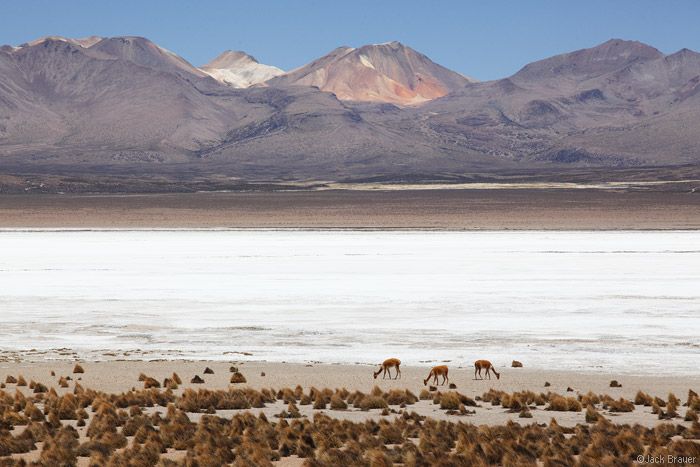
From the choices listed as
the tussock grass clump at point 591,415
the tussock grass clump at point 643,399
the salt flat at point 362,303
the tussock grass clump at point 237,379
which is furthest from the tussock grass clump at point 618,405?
the tussock grass clump at point 237,379

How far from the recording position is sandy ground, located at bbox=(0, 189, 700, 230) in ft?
211

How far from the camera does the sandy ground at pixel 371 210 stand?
64188 mm

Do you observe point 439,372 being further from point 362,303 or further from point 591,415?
point 362,303

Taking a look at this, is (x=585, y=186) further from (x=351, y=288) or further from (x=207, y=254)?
(x=351, y=288)

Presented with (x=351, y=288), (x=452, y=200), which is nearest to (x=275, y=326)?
(x=351, y=288)

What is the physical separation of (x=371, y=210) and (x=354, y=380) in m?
61.9

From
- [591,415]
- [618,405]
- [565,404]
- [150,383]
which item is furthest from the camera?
[150,383]

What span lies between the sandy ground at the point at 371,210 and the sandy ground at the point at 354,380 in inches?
1720

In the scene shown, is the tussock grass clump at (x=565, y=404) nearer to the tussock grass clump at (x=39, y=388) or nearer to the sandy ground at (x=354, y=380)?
the sandy ground at (x=354, y=380)

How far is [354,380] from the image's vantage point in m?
16.0

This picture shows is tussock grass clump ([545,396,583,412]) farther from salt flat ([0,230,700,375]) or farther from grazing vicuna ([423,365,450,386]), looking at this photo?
salt flat ([0,230,700,375])

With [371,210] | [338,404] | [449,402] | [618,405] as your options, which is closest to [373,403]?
[338,404]

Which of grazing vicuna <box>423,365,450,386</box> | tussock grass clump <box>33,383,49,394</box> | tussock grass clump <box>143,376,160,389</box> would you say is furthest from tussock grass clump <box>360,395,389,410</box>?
tussock grass clump <box>33,383,49,394</box>

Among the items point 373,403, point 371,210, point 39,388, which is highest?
point 371,210
